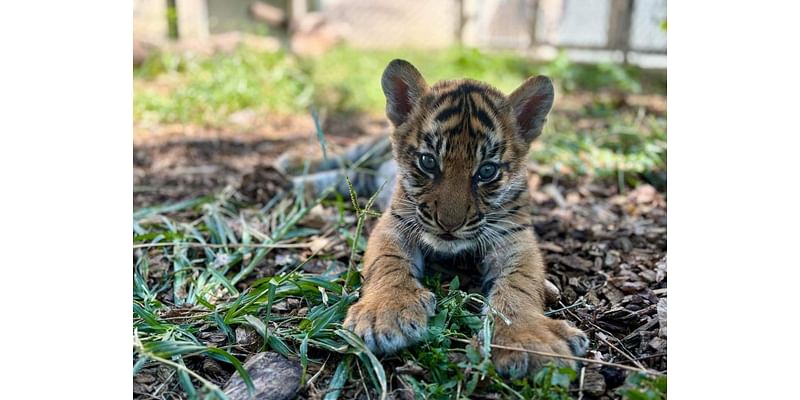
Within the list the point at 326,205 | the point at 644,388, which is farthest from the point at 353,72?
the point at 644,388

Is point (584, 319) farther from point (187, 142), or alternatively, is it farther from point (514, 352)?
point (187, 142)

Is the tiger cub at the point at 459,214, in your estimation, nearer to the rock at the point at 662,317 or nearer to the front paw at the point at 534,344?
the front paw at the point at 534,344

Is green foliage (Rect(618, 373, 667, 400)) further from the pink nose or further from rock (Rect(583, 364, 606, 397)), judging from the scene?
the pink nose

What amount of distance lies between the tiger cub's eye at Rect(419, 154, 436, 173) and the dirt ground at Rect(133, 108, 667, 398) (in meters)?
0.86

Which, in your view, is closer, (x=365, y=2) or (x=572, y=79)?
(x=572, y=79)

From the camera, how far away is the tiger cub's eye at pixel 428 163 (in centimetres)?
296

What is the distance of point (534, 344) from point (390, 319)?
0.55 m

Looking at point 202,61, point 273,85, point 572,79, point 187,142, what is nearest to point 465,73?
point 572,79

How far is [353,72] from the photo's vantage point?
10.1m

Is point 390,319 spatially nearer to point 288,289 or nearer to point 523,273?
point 288,289

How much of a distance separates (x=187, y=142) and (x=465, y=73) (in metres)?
4.87

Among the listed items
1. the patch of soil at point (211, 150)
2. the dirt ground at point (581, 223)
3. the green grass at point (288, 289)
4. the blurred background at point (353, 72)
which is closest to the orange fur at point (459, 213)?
the green grass at point (288, 289)

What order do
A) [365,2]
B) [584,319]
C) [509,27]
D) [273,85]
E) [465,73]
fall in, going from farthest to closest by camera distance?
[365,2], [509,27], [465,73], [273,85], [584,319]

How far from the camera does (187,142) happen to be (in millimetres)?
6762
